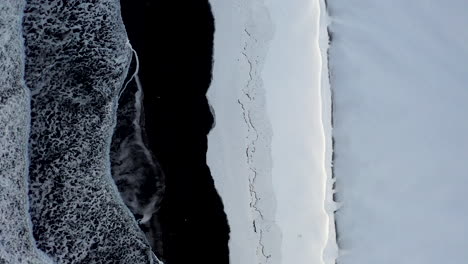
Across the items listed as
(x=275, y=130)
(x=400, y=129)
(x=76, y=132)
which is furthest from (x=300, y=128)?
(x=76, y=132)

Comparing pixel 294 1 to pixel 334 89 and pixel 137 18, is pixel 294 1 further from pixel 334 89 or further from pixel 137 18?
pixel 137 18

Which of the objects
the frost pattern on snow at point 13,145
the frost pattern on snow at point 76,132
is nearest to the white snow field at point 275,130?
the frost pattern on snow at point 76,132

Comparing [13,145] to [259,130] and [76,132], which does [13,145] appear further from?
[259,130]

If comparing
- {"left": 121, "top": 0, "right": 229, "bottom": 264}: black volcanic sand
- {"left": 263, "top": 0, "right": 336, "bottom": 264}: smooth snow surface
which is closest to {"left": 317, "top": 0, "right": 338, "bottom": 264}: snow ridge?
{"left": 263, "top": 0, "right": 336, "bottom": 264}: smooth snow surface

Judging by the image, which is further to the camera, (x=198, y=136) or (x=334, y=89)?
(x=198, y=136)

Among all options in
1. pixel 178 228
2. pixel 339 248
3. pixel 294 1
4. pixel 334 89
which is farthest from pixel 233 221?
pixel 294 1

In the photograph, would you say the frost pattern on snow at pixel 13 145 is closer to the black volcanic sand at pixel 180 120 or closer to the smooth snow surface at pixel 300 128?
the black volcanic sand at pixel 180 120

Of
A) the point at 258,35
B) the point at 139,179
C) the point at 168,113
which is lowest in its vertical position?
the point at 139,179
